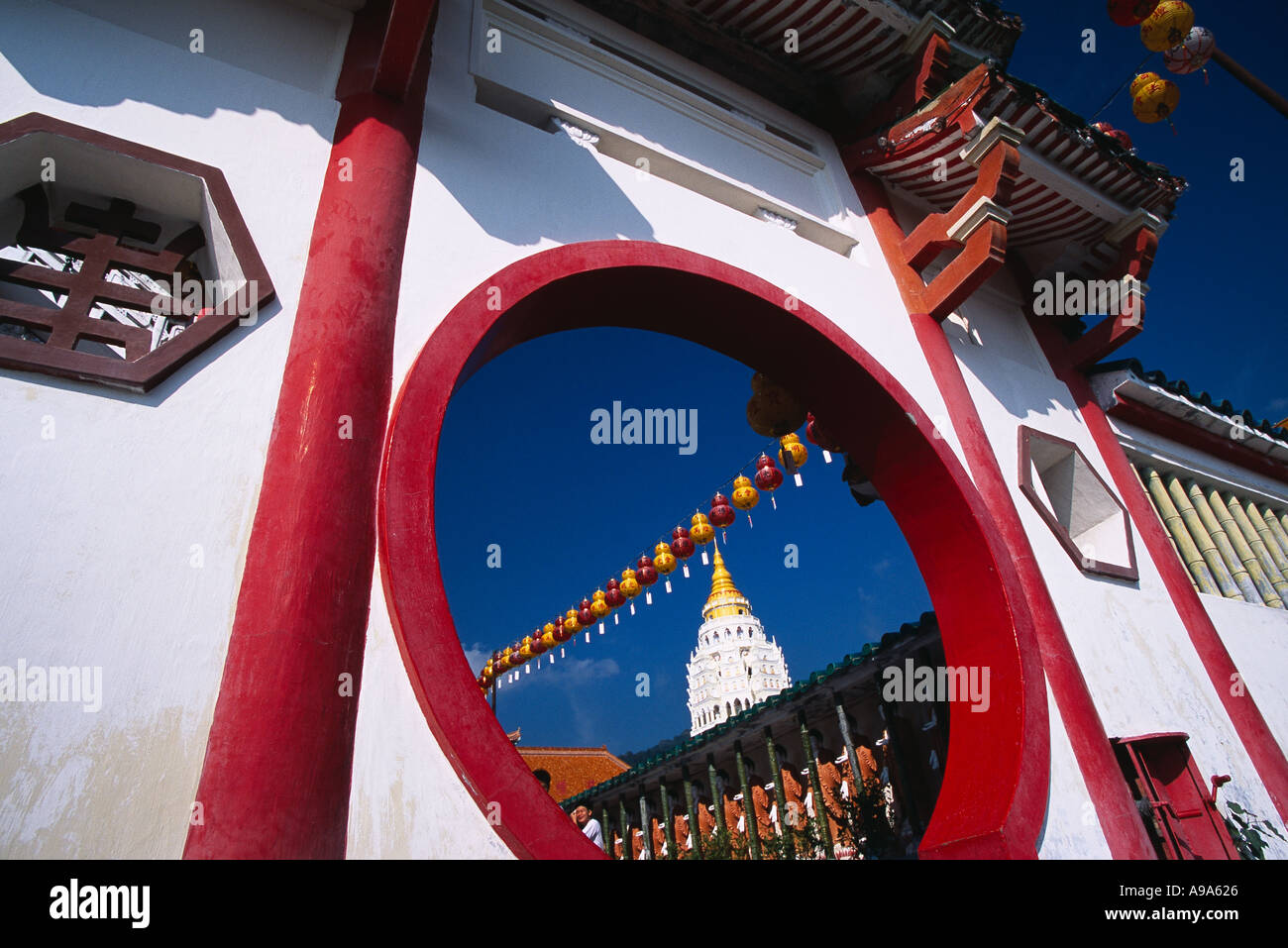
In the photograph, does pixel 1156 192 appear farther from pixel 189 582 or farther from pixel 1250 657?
pixel 189 582

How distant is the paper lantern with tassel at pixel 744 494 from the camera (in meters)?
8.79

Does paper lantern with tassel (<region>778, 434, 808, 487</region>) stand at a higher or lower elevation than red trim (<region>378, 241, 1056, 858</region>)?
higher

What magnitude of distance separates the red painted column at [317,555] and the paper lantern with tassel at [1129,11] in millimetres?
5653

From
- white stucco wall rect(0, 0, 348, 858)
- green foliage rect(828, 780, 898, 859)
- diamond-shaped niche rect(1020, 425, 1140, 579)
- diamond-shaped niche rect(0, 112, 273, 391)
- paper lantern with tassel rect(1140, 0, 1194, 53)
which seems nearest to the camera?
white stucco wall rect(0, 0, 348, 858)

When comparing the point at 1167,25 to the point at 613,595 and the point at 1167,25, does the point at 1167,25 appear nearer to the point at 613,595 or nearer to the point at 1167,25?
the point at 1167,25

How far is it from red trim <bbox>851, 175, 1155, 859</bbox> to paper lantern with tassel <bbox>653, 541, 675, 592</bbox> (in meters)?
5.01

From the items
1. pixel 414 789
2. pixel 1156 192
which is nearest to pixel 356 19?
pixel 414 789

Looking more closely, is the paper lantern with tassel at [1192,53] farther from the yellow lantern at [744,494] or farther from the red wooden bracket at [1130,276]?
the yellow lantern at [744,494]

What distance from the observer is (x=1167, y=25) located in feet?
18.2

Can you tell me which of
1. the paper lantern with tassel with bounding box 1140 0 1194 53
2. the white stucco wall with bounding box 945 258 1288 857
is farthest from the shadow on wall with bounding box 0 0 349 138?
the paper lantern with tassel with bounding box 1140 0 1194 53

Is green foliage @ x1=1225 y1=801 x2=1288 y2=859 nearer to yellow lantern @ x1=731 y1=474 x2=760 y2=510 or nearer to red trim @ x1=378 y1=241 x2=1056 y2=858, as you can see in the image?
red trim @ x1=378 y1=241 x2=1056 y2=858

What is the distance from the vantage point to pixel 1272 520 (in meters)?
8.03

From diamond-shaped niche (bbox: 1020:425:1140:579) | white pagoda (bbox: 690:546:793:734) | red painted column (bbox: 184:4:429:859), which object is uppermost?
white pagoda (bbox: 690:546:793:734)

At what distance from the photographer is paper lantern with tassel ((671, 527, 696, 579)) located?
960 centimetres
